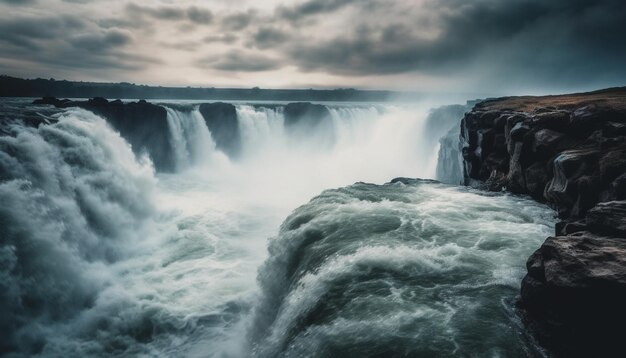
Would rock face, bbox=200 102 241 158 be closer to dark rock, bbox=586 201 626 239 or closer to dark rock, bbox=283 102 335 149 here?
dark rock, bbox=283 102 335 149

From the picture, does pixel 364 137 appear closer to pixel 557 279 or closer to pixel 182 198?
pixel 182 198

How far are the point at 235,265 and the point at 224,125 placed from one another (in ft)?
118

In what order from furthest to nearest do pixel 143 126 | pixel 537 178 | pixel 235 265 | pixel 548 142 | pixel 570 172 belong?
1. pixel 143 126
2. pixel 235 265
3. pixel 537 178
4. pixel 548 142
5. pixel 570 172

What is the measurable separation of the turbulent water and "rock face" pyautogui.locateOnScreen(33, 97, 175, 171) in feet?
43.3

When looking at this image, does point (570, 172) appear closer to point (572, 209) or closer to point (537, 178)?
point (572, 209)

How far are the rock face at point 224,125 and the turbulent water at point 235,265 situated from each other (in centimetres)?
2377

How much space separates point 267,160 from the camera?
51.3 metres

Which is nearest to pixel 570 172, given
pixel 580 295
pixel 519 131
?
pixel 519 131

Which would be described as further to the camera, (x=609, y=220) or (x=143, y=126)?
(x=143, y=126)

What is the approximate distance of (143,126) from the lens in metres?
40.7

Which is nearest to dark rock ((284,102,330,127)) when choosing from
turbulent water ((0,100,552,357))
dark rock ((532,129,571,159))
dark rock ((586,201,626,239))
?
turbulent water ((0,100,552,357))

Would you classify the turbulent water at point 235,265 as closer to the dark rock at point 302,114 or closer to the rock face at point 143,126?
the rock face at point 143,126

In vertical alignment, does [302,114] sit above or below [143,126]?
above

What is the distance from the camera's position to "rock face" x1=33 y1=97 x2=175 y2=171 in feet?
125
